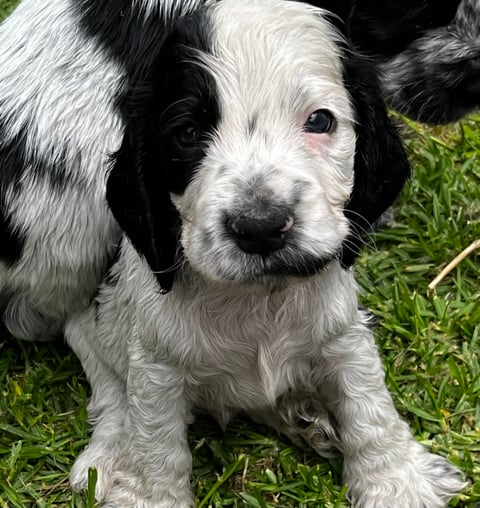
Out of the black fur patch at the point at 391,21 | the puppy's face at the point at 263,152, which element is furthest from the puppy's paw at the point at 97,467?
the black fur patch at the point at 391,21

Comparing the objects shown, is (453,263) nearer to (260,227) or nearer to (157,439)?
(157,439)

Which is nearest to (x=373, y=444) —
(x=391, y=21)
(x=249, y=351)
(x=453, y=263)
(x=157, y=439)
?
(x=249, y=351)

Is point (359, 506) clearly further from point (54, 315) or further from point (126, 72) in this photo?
point (126, 72)

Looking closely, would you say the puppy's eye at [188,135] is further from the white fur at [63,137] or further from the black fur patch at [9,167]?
the black fur patch at [9,167]

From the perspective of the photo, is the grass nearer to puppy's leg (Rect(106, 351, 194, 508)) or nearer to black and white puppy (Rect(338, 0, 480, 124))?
puppy's leg (Rect(106, 351, 194, 508))

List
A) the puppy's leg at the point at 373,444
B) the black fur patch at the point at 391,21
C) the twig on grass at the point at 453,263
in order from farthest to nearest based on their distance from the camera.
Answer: the twig on grass at the point at 453,263, the black fur patch at the point at 391,21, the puppy's leg at the point at 373,444

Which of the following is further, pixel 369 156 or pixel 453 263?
pixel 453 263

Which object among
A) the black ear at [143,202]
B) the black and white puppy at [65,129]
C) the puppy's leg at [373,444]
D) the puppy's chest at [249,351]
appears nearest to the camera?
the black ear at [143,202]
